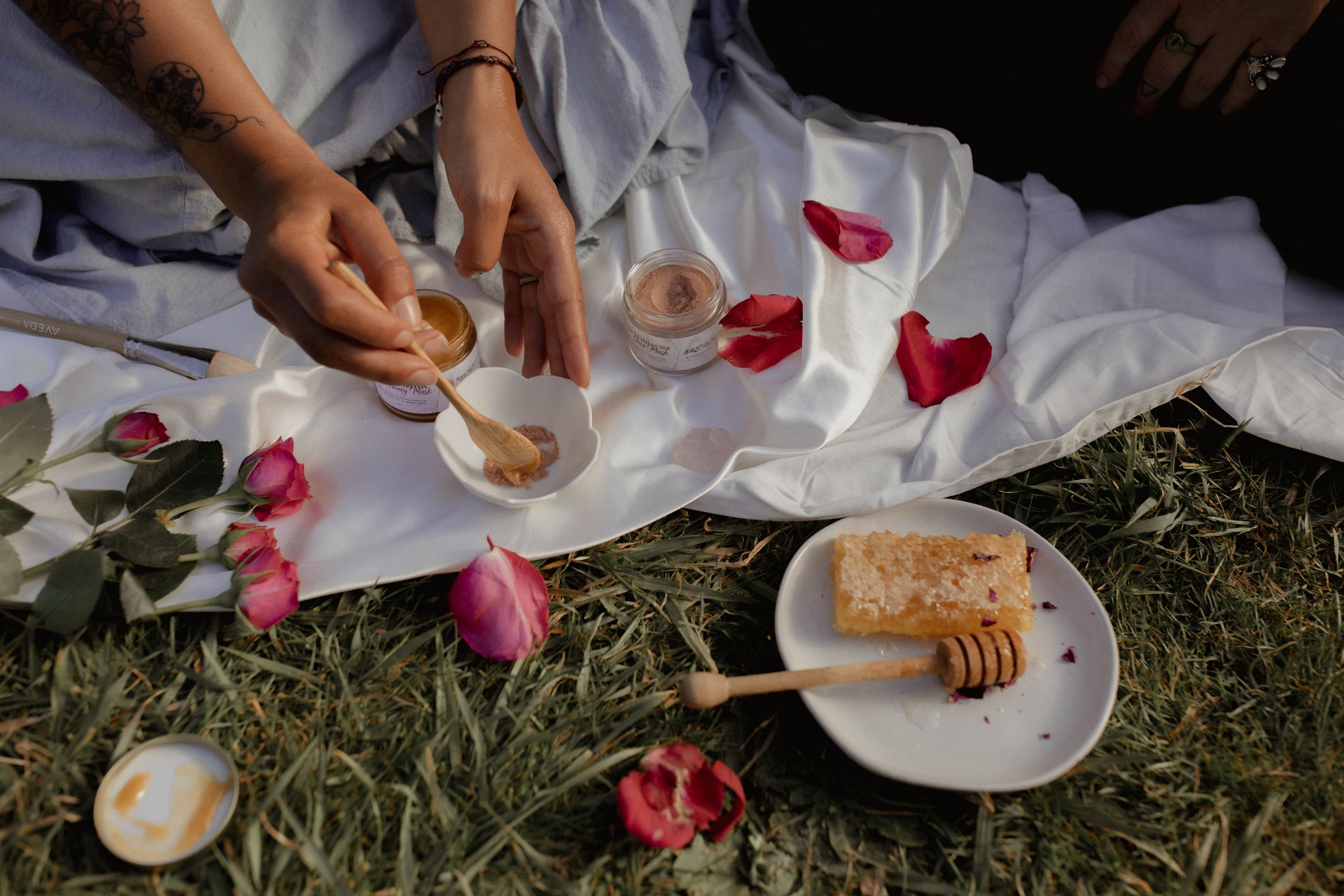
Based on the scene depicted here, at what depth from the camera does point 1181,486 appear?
159 cm

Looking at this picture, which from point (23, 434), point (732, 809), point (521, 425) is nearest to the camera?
point (732, 809)

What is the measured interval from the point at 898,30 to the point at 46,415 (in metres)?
1.84

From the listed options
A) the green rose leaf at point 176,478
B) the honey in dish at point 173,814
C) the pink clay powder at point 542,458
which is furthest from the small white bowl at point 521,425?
the honey in dish at point 173,814

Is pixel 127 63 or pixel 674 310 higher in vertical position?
pixel 127 63

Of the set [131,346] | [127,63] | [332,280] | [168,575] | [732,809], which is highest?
[127,63]

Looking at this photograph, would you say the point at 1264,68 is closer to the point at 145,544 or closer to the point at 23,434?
the point at 145,544

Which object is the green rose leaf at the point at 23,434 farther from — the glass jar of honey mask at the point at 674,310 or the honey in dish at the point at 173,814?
the glass jar of honey mask at the point at 674,310

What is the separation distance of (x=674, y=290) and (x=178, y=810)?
1190 mm

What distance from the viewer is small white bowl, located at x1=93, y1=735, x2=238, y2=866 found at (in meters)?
1.13

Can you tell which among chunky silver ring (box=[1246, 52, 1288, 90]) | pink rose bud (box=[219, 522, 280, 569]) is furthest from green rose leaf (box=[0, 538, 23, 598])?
chunky silver ring (box=[1246, 52, 1288, 90])

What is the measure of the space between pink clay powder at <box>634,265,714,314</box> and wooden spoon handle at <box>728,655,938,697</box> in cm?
71

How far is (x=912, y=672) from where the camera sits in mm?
1268

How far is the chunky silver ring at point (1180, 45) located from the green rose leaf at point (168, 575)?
2034 millimetres

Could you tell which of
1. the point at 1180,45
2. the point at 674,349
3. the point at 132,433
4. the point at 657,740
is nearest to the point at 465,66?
the point at 674,349
